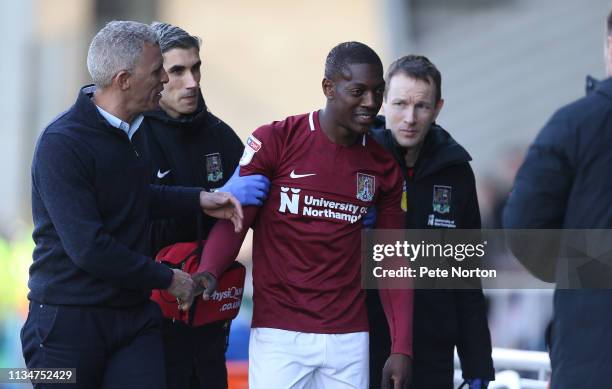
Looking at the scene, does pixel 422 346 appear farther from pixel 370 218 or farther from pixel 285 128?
pixel 285 128

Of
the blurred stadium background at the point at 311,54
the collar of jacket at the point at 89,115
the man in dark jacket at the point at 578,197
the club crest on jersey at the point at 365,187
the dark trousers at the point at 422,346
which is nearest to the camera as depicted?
the man in dark jacket at the point at 578,197

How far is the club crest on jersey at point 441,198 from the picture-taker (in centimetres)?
531

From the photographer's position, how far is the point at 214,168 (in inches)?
208

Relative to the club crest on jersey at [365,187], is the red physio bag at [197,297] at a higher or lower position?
lower

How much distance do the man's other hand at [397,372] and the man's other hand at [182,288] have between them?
78 cm

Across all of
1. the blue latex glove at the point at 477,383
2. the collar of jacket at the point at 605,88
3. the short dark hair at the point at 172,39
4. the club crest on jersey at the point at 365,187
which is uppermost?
the short dark hair at the point at 172,39

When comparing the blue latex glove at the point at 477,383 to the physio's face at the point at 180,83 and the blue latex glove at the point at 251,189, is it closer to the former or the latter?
the blue latex glove at the point at 251,189

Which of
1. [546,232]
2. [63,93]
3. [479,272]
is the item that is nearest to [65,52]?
[63,93]

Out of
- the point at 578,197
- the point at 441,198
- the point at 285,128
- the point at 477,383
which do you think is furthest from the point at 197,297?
the point at 578,197

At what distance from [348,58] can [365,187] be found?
1.58 ft

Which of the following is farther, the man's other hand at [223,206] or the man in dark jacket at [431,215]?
the man in dark jacket at [431,215]

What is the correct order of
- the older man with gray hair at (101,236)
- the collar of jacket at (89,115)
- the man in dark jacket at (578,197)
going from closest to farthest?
the man in dark jacket at (578,197) → the older man with gray hair at (101,236) → the collar of jacket at (89,115)

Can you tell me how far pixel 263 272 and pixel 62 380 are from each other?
872 millimetres

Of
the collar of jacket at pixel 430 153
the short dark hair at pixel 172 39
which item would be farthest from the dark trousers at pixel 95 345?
the collar of jacket at pixel 430 153
